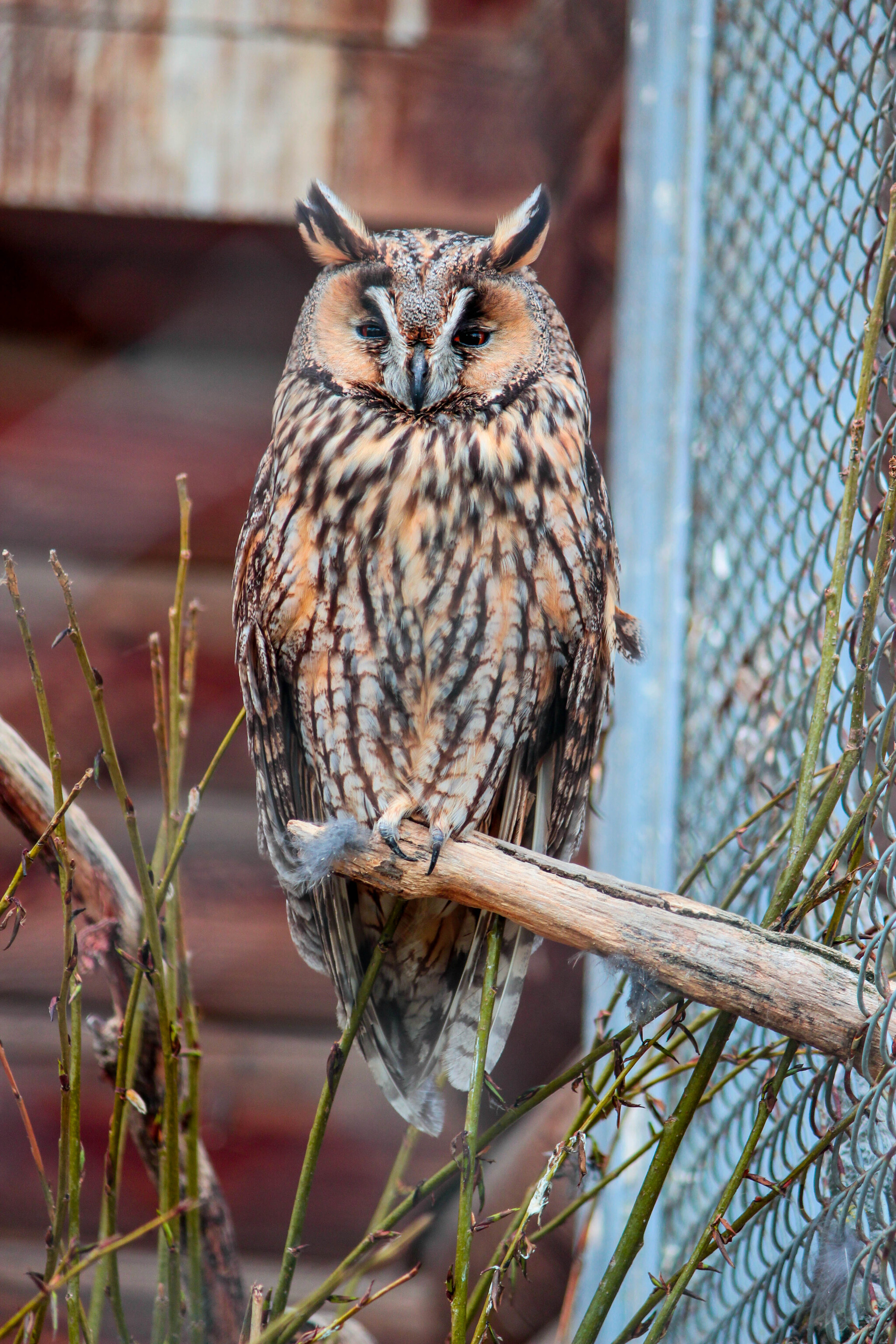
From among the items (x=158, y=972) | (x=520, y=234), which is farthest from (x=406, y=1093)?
(x=520, y=234)

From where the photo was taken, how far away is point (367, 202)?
1.86 m

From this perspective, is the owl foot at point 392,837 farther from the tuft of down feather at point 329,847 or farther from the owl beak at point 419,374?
the owl beak at point 419,374

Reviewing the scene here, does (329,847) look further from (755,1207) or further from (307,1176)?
(755,1207)

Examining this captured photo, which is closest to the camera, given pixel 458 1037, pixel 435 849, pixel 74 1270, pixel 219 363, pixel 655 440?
pixel 74 1270

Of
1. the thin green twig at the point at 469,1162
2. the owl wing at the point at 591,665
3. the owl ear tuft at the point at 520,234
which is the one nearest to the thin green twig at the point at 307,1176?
the thin green twig at the point at 469,1162

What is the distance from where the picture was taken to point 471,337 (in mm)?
1101

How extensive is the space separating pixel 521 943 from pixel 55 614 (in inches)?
41.8

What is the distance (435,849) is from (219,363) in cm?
130

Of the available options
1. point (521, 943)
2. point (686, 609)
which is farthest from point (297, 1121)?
point (686, 609)

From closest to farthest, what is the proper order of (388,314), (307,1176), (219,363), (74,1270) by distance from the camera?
(74,1270)
(307,1176)
(388,314)
(219,363)

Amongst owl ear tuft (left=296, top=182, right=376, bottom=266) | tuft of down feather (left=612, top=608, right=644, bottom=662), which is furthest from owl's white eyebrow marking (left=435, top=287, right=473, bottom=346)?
tuft of down feather (left=612, top=608, right=644, bottom=662)

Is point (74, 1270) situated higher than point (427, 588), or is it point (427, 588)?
point (427, 588)

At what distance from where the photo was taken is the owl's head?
106cm

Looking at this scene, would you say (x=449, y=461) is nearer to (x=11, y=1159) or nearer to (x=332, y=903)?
(x=332, y=903)
